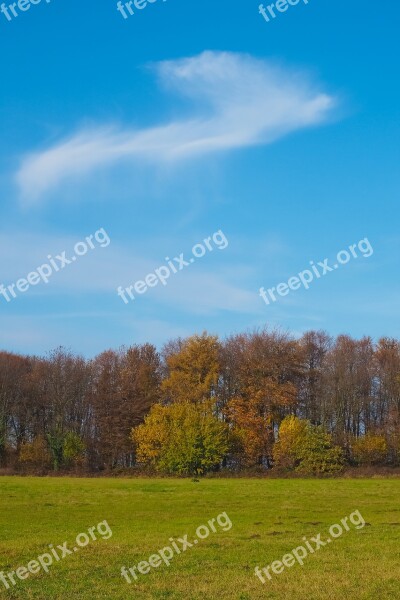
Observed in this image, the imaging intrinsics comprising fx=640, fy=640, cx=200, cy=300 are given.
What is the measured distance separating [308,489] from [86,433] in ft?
146

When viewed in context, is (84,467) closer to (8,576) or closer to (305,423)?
(305,423)

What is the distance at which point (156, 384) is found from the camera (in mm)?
80562

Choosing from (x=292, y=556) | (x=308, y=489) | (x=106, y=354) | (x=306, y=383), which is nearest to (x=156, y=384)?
(x=106, y=354)

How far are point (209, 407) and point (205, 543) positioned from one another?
165 feet
